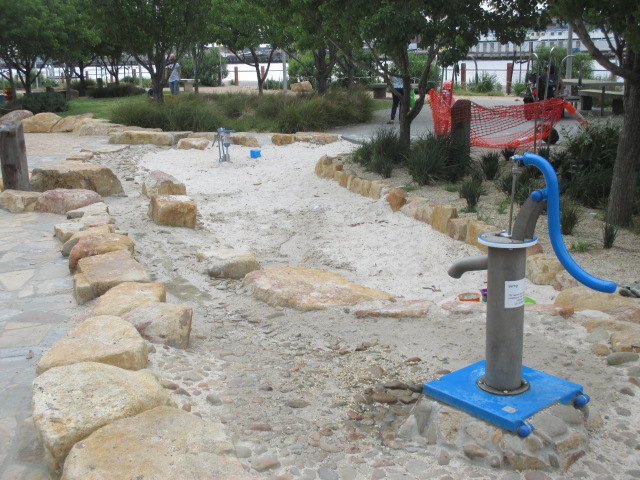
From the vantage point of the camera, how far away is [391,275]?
644 centimetres

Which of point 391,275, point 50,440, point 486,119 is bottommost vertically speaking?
point 391,275


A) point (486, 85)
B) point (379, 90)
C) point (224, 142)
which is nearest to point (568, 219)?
point (224, 142)

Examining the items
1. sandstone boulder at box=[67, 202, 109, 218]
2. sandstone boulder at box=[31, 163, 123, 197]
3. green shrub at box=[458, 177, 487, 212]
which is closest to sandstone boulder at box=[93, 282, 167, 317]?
sandstone boulder at box=[67, 202, 109, 218]

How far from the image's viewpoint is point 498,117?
31.6ft

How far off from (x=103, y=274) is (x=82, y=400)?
83.3 inches

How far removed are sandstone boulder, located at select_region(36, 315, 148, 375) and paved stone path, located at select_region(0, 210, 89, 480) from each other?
0.69 ft

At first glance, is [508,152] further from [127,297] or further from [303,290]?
[127,297]

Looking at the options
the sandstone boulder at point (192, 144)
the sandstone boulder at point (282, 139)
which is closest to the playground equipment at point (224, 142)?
the sandstone boulder at point (192, 144)

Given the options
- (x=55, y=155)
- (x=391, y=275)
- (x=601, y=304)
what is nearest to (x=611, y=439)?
(x=601, y=304)

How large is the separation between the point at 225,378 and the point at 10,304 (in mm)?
1963

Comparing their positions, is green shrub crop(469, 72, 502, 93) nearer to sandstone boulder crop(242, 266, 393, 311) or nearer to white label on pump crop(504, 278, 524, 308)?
sandstone boulder crop(242, 266, 393, 311)

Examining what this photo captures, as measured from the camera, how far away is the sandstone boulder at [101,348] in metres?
3.20

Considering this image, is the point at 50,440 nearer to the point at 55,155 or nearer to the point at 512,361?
the point at 512,361

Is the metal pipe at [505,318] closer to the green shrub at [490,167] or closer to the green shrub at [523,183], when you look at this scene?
the green shrub at [523,183]
